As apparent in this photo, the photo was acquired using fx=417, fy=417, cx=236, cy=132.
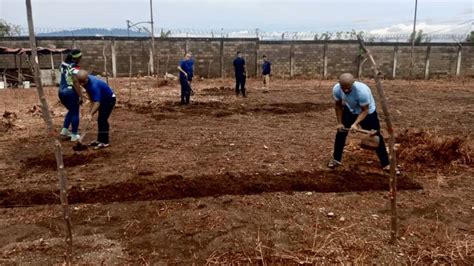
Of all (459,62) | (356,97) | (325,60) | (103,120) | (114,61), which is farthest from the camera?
(459,62)

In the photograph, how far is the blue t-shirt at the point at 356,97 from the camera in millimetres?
4859

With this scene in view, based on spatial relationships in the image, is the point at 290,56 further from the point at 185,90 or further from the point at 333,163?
the point at 333,163

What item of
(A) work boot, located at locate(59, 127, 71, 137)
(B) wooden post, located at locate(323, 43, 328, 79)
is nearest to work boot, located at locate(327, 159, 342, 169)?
(A) work boot, located at locate(59, 127, 71, 137)

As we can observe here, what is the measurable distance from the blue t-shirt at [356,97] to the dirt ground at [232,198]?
0.85 meters

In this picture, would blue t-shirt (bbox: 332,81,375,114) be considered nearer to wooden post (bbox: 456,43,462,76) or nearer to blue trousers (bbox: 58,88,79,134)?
blue trousers (bbox: 58,88,79,134)

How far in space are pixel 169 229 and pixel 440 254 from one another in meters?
2.24

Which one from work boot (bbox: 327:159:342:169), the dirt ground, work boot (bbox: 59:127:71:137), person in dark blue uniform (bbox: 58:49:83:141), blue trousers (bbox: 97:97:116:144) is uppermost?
person in dark blue uniform (bbox: 58:49:83:141)

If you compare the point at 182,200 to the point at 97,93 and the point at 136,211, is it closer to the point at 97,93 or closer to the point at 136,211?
the point at 136,211

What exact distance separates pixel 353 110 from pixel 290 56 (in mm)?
17573

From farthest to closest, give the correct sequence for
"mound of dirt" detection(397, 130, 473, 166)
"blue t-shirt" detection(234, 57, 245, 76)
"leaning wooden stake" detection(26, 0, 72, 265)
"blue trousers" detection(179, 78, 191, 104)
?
"blue t-shirt" detection(234, 57, 245, 76), "blue trousers" detection(179, 78, 191, 104), "mound of dirt" detection(397, 130, 473, 166), "leaning wooden stake" detection(26, 0, 72, 265)

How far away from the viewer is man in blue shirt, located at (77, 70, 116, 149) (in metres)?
6.05

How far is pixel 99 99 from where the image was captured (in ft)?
20.1

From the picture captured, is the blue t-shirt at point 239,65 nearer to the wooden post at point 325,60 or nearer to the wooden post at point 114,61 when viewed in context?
the wooden post at point 114,61

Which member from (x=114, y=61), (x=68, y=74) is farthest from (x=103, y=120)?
(x=114, y=61)
